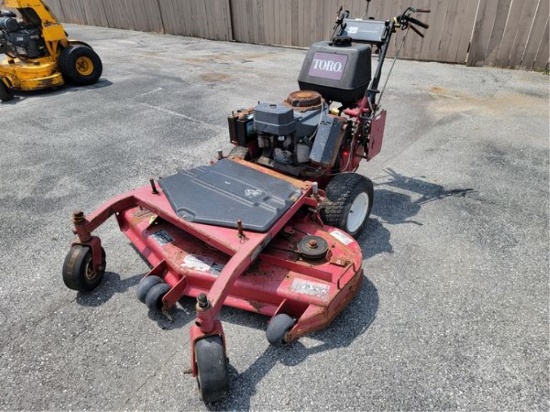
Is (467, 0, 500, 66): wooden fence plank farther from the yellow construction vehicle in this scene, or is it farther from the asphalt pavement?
the yellow construction vehicle

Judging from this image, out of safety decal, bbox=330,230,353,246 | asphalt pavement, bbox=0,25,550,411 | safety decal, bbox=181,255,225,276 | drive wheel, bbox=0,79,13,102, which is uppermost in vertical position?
safety decal, bbox=330,230,353,246

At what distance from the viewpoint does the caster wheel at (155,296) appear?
9.14 ft

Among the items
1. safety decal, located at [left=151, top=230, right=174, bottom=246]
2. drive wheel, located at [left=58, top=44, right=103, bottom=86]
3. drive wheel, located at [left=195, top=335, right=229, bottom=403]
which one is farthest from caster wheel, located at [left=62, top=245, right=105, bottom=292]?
drive wheel, located at [left=58, top=44, right=103, bottom=86]

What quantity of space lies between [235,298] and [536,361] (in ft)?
6.68

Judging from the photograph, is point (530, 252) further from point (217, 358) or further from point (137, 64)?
point (137, 64)

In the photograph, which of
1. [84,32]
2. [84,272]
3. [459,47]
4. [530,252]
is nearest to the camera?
[84,272]

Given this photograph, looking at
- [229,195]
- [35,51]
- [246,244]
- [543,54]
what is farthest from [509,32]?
[35,51]

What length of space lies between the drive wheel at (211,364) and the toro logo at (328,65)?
8.66ft

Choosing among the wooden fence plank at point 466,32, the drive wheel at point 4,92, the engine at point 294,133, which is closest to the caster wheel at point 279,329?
the engine at point 294,133

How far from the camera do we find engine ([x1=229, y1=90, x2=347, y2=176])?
3285 mm

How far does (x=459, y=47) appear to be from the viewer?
9.94 meters

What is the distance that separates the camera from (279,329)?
247cm

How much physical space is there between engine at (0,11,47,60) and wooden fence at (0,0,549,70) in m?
7.27

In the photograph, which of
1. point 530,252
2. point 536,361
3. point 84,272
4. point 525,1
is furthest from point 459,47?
point 84,272
